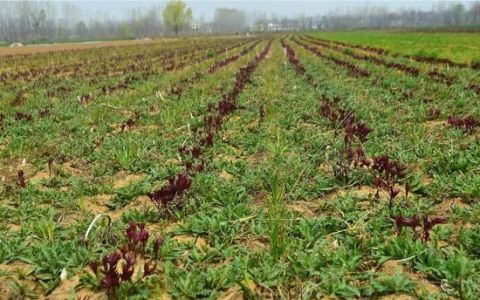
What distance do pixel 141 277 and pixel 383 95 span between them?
9.07m

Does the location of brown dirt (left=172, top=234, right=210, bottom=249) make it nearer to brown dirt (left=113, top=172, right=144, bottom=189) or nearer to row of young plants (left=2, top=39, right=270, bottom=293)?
row of young plants (left=2, top=39, right=270, bottom=293)

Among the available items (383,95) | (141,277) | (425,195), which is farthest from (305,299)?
(383,95)

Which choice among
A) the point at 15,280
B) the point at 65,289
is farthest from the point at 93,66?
the point at 65,289

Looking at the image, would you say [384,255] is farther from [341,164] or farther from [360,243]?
→ [341,164]

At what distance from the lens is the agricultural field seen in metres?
3.39

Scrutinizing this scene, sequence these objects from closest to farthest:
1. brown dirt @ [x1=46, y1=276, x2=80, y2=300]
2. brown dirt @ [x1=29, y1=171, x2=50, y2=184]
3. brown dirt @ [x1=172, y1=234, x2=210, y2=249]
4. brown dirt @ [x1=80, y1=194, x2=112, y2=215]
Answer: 1. brown dirt @ [x1=46, y1=276, x2=80, y2=300]
2. brown dirt @ [x1=172, y1=234, x2=210, y2=249]
3. brown dirt @ [x1=80, y1=194, x2=112, y2=215]
4. brown dirt @ [x1=29, y1=171, x2=50, y2=184]

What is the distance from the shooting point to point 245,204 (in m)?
4.80

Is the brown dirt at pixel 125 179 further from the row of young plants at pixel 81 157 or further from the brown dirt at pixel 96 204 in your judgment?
the brown dirt at pixel 96 204

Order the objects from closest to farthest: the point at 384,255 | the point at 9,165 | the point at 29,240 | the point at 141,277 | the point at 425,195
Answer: the point at 141,277 < the point at 384,255 < the point at 29,240 < the point at 425,195 < the point at 9,165

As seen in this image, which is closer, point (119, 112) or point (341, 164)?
point (341, 164)

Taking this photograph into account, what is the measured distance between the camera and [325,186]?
526cm

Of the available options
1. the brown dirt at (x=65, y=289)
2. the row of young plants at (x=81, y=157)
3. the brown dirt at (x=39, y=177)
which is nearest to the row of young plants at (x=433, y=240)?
the brown dirt at (x=65, y=289)

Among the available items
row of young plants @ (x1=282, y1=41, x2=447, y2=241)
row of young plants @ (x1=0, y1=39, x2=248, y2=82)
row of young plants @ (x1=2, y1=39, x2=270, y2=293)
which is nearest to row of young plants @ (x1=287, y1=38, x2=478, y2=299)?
row of young plants @ (x1=282, y1=41, x2=447, y2=241)

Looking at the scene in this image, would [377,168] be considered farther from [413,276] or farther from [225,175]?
[225,175]
